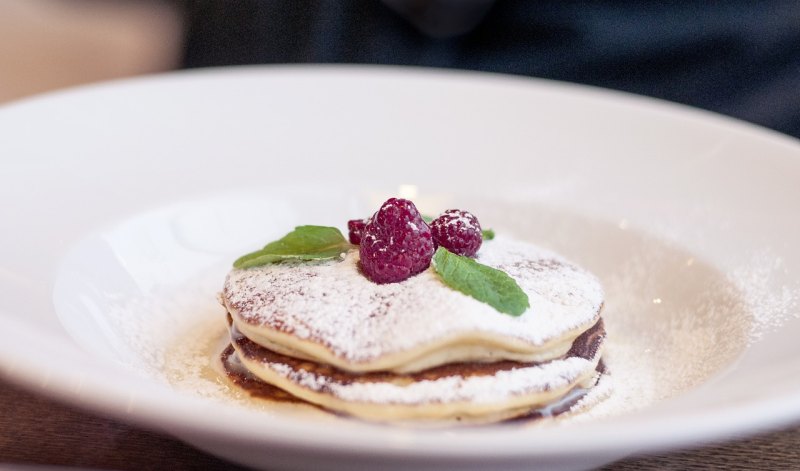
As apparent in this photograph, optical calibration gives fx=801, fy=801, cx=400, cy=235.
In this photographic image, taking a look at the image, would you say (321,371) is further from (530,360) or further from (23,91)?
(23,91)

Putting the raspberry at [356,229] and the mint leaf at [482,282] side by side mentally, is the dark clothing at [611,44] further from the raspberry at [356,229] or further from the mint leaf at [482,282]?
the mint leaf at [482,282]

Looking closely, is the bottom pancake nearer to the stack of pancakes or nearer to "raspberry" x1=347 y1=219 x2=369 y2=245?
the stack of pancakes

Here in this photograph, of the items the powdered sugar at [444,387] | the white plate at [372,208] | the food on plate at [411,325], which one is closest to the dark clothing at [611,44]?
the white plate at [372,208]

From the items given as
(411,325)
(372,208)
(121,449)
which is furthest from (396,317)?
(372,208)

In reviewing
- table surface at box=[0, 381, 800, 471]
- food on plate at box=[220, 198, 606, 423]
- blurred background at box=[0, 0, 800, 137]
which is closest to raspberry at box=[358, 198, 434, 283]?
food on plate at box=[220, 198, 606, 423]

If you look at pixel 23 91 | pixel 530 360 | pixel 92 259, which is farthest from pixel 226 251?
pixel 23 91
